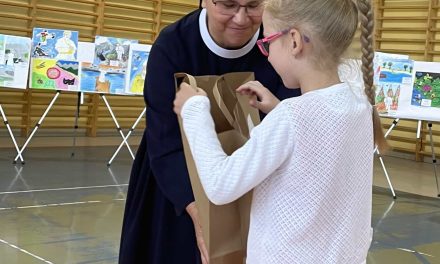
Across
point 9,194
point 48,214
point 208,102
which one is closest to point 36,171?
point 9,194

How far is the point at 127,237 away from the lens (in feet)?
5.56

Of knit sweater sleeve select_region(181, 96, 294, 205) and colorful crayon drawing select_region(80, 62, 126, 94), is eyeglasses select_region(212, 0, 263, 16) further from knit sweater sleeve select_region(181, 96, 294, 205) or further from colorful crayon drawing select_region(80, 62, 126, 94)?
colorful crayon drawing select_region(80, 62, 126, 94)

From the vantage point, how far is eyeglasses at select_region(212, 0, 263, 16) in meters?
1.49

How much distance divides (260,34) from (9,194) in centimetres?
376

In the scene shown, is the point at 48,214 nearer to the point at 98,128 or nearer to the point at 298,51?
the point at 298,51

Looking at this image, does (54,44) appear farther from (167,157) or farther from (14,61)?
(167,157)

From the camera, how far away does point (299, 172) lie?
1.19m

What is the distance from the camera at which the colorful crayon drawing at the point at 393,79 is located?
675 centimetres

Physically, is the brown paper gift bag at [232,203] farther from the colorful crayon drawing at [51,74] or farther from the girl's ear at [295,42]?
the colorful crayon drawing at [51,74]

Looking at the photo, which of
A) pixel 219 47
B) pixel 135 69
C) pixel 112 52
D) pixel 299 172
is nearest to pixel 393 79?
pixel 135 69

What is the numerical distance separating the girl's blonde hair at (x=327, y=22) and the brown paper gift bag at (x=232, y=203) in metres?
0.23

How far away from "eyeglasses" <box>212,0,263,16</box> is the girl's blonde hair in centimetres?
21

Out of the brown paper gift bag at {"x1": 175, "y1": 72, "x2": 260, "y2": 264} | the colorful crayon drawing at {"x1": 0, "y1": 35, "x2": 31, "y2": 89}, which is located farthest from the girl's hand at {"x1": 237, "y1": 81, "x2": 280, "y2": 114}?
the colorful crayon drawing at {"x1": 0, "y1": 35, "x2": 31, "y2": 89}

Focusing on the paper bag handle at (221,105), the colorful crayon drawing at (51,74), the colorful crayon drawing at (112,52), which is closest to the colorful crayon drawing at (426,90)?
the colorful crayon drawing at (112,52)
